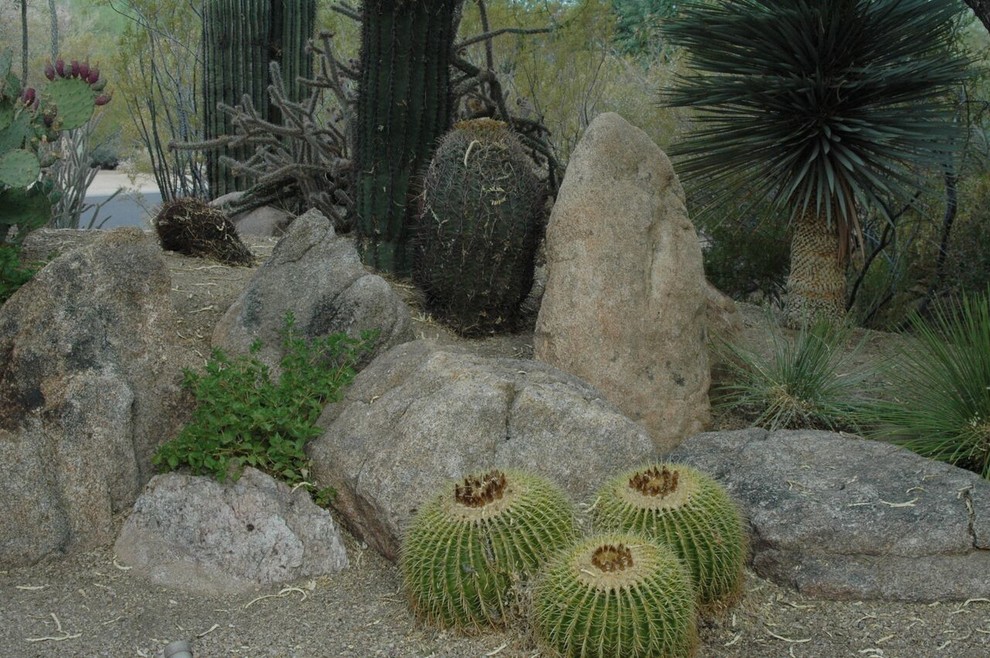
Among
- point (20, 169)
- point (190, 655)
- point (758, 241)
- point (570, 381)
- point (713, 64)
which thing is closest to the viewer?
point (190, 655)

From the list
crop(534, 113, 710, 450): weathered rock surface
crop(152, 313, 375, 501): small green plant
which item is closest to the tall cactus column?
crop(534, 113, 710, 450): weathered rock surface

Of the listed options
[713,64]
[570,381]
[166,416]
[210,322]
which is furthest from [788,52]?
[166,416]

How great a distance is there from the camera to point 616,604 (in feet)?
10.1

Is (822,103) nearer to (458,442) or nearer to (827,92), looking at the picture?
(827,92)

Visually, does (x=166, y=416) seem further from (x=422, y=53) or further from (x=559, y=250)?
(x=422, y=53)

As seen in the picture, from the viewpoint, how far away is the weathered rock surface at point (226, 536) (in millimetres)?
3996

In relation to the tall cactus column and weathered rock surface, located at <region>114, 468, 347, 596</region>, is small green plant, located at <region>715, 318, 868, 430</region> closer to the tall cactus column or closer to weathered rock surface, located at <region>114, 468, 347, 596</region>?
the tall cactus column

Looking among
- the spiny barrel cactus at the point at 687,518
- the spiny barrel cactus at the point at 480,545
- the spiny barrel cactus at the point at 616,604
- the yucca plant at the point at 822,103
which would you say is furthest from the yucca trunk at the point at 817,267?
the spiny barrel cactus at the point at 616,604

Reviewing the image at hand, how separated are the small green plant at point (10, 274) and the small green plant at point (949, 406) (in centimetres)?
428

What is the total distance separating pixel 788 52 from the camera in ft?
22.7

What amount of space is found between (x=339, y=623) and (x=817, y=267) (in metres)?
4.78

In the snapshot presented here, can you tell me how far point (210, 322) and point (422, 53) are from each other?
2097 millimetres

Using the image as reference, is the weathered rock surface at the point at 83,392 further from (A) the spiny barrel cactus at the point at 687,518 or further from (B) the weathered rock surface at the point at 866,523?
(B) the weathered rock surface at the point at 866,523

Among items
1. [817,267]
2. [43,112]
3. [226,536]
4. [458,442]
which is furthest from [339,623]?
[817,267]
